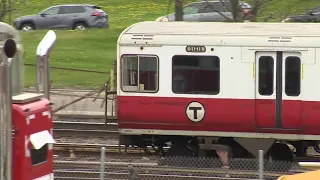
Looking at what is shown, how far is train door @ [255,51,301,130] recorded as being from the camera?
598 inches

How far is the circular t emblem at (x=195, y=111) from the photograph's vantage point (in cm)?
1552

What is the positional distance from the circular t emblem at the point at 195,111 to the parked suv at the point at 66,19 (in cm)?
2379

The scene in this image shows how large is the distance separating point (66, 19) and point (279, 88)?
24591mm

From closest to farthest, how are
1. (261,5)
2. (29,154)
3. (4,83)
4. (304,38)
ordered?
(4,83), (29,154), (304,38), (261,5)

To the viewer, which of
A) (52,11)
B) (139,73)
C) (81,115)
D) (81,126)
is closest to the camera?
(139,73)

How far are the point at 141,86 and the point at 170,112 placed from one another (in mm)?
764

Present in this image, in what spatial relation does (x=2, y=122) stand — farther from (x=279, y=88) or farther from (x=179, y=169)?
(x=279, y=88)

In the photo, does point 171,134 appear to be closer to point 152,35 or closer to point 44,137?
point 152,35

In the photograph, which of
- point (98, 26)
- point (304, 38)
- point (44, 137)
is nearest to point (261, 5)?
point (304, 38)

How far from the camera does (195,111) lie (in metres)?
15.5

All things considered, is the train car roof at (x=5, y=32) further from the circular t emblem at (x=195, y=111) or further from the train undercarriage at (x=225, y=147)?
the train undercarriage at (x=225, y=147)

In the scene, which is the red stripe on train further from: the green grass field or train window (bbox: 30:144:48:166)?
the green grass field

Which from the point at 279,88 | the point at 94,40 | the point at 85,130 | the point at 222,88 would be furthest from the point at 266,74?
the point at 94,40

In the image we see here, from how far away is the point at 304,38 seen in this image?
597 inches
